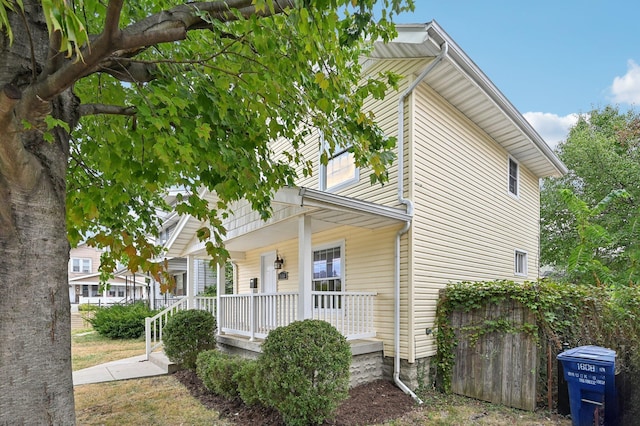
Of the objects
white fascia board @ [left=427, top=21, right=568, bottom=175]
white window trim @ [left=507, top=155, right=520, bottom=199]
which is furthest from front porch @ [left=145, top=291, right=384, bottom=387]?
white window trim @ [left=507, top=155, right=520, bottom=199]

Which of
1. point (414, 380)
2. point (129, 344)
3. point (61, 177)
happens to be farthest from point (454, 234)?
point (129, 344)

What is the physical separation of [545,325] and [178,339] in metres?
7.25

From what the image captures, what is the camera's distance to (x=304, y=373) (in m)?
5.14

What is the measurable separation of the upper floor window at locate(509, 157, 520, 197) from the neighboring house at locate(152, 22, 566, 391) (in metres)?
0.55

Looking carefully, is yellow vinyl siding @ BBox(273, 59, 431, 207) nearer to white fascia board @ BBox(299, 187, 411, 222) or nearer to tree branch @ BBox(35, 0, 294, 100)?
white fascia board @ BBox(299, 187, 411, 222)

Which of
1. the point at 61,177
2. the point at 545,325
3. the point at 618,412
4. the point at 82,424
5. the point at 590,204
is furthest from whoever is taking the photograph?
the point at 590,204

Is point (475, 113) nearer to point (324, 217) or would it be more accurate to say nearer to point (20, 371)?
point (324, 217)

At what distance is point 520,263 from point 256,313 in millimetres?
8049

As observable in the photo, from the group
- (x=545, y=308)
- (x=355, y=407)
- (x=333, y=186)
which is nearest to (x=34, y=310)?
(x=355, y=407)

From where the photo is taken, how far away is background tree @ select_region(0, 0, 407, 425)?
2.23m

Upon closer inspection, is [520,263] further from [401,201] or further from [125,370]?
[125,370]

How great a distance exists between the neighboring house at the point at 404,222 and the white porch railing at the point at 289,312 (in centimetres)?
3

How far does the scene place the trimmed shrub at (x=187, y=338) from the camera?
27.5 feet

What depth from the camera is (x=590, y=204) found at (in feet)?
55.5
